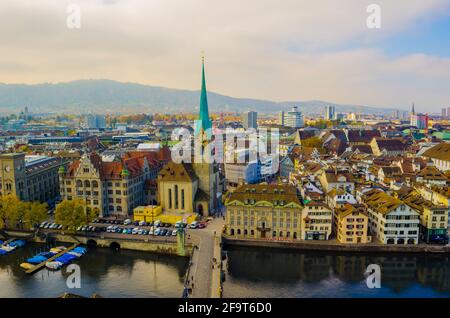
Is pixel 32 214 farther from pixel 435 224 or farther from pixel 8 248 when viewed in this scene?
pixel 435 224

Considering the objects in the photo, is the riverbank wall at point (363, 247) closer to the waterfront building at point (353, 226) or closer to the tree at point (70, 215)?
the waterfront building at point (353, 226)

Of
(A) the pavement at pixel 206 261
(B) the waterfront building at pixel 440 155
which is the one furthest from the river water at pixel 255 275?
(B) the waterfront building at pixel 440 155

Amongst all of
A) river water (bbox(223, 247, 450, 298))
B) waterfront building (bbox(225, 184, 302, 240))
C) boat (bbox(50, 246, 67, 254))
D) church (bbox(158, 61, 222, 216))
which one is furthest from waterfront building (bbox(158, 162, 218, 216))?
boat (bbox(50, 246, 67, 254))

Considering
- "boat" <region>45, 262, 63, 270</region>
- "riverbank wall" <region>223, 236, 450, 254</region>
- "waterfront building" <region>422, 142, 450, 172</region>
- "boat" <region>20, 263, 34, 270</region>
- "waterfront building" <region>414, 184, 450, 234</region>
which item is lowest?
"boat" <region>20, 263, 34, 270</region>

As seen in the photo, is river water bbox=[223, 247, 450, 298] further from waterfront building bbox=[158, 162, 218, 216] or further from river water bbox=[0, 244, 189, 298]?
waterfront building bbox=[158, 162, 218, 216]

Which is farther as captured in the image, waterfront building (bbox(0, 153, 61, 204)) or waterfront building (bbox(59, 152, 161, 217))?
waterfront building (bbox(0, 153, 61, 204))

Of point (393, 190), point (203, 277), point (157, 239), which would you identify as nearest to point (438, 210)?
point (393, 190)

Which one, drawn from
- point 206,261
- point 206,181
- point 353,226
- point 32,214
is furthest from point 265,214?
point 32,214

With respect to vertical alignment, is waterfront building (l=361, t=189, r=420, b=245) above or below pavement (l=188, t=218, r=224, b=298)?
above
